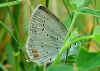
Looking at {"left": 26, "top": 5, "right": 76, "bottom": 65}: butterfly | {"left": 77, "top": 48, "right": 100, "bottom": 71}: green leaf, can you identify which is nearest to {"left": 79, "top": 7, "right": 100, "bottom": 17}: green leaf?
{"left": 26, "top": 5, "right": 76, "bottom": 65}: butterfly

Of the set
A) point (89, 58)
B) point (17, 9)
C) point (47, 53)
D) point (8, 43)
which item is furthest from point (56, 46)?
point (8, 43)

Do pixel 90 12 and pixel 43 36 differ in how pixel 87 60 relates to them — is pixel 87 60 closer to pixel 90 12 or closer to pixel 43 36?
pixel 90 12

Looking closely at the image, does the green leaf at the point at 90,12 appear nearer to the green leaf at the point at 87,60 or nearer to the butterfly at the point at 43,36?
the butterfly at the point at 43,36

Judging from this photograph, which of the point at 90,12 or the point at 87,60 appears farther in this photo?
the point at 90,12

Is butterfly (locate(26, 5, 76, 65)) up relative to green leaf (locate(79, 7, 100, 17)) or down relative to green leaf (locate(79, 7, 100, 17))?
down

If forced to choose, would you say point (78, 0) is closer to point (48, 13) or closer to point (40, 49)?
point (48, 13)

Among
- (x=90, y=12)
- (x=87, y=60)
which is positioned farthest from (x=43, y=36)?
(x=87, y=60)

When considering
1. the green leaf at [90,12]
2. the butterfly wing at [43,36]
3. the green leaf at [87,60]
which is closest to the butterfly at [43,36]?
the butterfly wing at [43,36]

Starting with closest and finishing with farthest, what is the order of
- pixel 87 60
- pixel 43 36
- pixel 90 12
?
pixel 87 60 < pixel 90 12 < pixel 43 36

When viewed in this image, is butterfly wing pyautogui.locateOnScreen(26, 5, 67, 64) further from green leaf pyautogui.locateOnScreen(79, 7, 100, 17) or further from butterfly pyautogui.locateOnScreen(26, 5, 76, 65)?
green leaf pyautogui.locateOnScreen(79, 7, 100, 17)
